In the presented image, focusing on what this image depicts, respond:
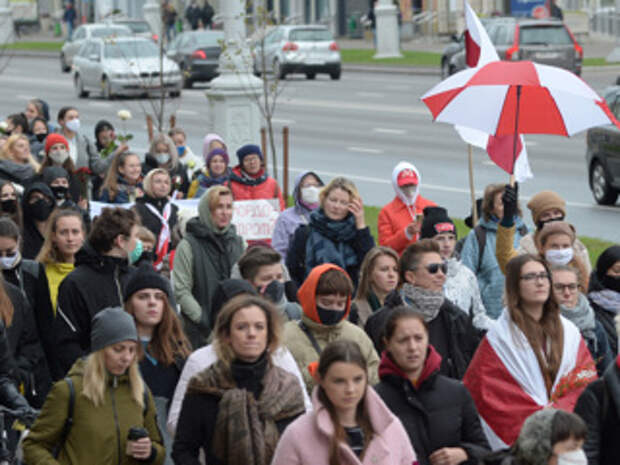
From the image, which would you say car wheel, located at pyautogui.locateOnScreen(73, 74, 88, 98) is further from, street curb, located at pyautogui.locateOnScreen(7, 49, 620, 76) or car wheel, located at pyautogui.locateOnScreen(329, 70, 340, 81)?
car wheel, located at pyautogui.locateOnScreen(329, 70, 340, 81)

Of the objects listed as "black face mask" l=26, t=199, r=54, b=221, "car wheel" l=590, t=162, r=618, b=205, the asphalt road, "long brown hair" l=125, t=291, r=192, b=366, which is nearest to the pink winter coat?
"long brown hair" l=125, t=291, r=192, b=366

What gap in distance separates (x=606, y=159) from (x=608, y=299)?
1161 centimetres

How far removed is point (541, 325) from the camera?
6902 mm

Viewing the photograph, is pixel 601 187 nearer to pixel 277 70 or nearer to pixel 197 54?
pixel 277 70

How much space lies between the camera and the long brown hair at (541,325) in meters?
6.80

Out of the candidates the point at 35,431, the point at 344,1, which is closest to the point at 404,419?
the point at 35,431

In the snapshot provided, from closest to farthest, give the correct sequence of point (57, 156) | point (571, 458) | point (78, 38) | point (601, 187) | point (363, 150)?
point (571, 458) < point (57, 156) < point (601, 187) < point (363, 150) < point (78, 38)

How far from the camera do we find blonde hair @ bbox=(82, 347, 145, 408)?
20.1 ft

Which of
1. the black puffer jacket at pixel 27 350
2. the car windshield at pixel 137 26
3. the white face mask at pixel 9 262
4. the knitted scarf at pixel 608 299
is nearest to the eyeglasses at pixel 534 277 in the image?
the knitted scarf at pixel 608 299

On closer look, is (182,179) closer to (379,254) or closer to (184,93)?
(379,254)

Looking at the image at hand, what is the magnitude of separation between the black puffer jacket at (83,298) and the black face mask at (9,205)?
2.41 m

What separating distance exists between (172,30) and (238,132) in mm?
48279

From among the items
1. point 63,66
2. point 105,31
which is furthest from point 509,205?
point 63,66

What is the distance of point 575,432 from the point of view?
211 inches
